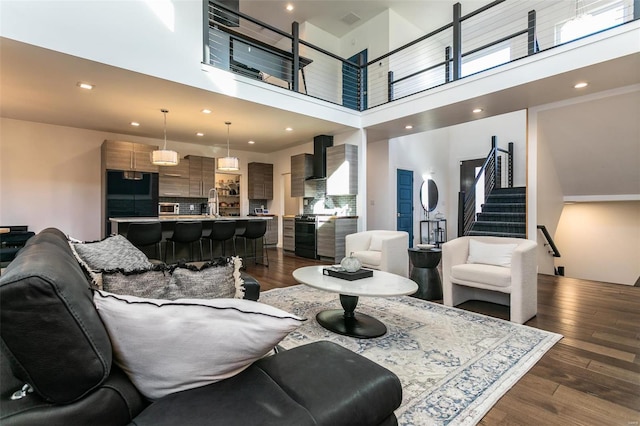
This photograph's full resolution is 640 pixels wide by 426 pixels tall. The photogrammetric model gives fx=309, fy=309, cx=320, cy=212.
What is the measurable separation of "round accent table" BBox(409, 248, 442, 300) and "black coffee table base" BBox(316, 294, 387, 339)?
3.69ft

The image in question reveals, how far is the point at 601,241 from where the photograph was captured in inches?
261

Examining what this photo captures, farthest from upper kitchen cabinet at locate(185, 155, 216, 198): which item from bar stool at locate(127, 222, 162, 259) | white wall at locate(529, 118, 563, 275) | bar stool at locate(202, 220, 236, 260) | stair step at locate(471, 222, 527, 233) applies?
white wall at locate(529, 118, 563, 275)

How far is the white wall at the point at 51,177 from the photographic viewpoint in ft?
18.3

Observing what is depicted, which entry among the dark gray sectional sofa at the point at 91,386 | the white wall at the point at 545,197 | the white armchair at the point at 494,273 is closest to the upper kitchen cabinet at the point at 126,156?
the white armchair at the point at 494,273

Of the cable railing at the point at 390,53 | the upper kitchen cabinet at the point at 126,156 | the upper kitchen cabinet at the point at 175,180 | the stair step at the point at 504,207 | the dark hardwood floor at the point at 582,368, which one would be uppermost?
the cable railing at the point at 390,53

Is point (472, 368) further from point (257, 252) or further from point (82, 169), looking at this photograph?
point (82, 169)

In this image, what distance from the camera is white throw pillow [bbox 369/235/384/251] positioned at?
458 centimetres

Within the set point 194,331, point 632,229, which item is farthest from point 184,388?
point 632,229

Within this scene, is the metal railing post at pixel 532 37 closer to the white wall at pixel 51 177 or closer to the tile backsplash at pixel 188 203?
the tile backsplash at pixel 188 203

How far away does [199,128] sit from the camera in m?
6.25

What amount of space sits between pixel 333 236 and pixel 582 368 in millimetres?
4437

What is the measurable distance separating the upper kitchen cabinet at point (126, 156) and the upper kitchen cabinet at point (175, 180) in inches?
21.3

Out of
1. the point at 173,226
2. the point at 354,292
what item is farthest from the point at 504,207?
the point at 173,226

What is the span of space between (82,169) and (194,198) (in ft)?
7.55
